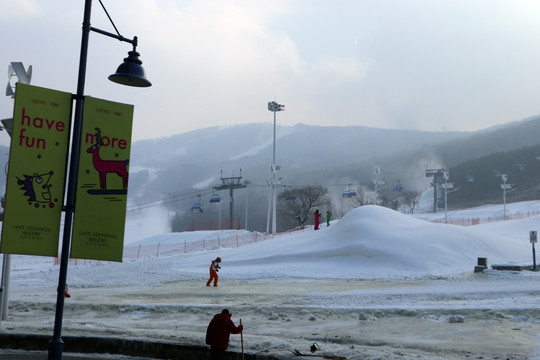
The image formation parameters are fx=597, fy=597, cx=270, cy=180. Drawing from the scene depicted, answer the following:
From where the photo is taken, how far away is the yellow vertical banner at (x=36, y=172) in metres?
7.99

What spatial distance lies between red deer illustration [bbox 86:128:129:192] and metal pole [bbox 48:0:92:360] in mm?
240

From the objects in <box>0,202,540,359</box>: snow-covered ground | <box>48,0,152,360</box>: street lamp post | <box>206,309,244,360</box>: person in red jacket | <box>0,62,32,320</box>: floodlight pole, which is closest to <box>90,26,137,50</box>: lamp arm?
<box>48,0,152,360</box>: street lamp post

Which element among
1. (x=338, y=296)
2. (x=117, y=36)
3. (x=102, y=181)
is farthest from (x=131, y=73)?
(x=338, y=296)

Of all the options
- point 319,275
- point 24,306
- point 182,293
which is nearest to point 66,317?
point 24,306

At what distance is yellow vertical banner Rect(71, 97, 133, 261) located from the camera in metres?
8.38

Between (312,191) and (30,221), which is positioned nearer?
(30,221)

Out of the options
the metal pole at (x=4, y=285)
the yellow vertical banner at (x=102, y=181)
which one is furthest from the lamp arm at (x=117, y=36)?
the metal pole at (x=4, y=285)

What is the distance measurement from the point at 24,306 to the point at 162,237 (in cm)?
4543

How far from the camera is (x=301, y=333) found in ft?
48.0

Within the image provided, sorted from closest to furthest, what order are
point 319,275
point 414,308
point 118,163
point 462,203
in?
point 118,163 < point 414,308 < point 319,275 < point 462,203

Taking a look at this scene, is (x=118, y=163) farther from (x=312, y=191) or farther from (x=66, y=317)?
(x=312, y=191)

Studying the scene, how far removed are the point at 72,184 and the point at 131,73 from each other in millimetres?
1884

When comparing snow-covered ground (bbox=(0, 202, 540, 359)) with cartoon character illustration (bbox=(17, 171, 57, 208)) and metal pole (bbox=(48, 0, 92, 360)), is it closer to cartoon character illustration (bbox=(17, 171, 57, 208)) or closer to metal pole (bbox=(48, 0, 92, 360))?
metal pole (bbox=(48, 0, 92, 360))

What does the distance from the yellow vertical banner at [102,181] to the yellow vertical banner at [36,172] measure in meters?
0.28
